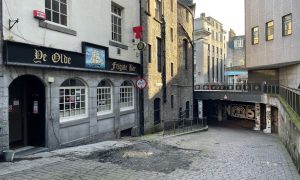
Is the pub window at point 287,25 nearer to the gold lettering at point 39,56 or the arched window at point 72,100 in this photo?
the arched window at point 72,100

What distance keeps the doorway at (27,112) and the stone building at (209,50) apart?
50.2 metres

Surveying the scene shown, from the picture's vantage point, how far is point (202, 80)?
59.1 m

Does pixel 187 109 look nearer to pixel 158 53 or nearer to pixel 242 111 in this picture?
pixel 158 53

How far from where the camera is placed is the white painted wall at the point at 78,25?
30.3 ft

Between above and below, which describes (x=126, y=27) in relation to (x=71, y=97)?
above

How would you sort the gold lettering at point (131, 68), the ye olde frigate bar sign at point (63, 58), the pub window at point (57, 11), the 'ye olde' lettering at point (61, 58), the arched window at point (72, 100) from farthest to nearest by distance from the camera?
1. the gold lettering at point (131, 68)
2. the arched window at point (72, 100)
3. the pub window at point (57, 11)
4. the 'ye olde' lettering at point (61, 58)
5. the ye olde frigate bar sign at point (63, 58)

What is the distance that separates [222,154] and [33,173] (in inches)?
290

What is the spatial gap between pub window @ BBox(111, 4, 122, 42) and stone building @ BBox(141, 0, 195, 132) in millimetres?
2594

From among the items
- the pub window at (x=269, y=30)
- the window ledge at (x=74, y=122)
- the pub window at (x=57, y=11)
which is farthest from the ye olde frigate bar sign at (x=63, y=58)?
the pub window at (x=269, y=30)

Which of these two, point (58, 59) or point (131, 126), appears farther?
point (131, 126)

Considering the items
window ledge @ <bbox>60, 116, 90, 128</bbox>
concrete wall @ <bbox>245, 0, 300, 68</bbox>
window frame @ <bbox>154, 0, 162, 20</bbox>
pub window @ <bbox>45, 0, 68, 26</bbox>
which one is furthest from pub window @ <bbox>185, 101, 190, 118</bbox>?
pub window @ <bbox>45, 0, 68, 26</bbox>

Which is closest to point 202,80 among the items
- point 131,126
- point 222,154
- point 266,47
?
point 266,47

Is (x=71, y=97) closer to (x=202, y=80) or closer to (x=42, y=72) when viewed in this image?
(x=42, y=72)

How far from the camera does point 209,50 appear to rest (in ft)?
204
